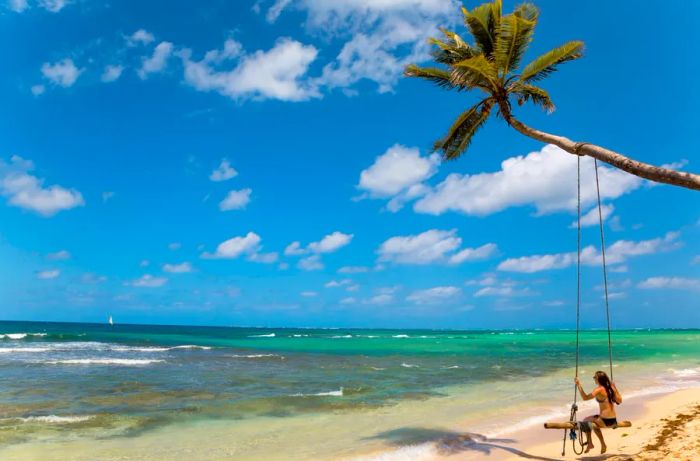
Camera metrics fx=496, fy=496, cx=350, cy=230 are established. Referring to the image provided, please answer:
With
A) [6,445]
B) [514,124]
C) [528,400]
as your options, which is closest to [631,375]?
[528,400]

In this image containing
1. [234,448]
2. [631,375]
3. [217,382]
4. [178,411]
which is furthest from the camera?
[631,375]

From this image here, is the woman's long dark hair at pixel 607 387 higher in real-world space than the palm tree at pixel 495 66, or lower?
lower

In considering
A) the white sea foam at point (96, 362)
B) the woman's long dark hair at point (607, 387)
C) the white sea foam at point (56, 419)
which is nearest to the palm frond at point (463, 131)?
the woman's long dark hair at point (607, 387)

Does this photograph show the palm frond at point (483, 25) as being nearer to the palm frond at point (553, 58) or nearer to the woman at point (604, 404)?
the palm frond at point (553, 58)

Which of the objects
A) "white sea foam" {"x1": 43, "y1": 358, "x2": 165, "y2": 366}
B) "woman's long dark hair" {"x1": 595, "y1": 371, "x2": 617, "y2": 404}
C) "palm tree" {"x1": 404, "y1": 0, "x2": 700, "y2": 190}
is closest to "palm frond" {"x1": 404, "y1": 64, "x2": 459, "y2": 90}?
"palm tree" {"x1": 404, "y1": 0, "x2": 700, "y2": 190}

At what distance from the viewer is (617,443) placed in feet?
28.8

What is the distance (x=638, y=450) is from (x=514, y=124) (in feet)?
20.2

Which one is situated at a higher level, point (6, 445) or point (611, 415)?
point (611, 415)

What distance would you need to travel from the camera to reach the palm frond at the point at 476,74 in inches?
359

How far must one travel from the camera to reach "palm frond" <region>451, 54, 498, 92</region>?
913 centimetres

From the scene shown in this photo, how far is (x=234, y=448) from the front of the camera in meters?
9.55

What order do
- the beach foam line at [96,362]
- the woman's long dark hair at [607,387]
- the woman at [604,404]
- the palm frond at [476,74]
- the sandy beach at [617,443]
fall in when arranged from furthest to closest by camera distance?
the beach foam line at [96,362]
the palm frond at [476,74]
the woman's long dark hair at [607,387]
the woman at [604,404]
the sandy beach at [617,443]

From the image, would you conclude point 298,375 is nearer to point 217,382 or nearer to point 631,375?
point 217,382

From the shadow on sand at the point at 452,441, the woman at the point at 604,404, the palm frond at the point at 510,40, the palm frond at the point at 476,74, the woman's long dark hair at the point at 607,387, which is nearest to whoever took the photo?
the woman at the point at 604,404
